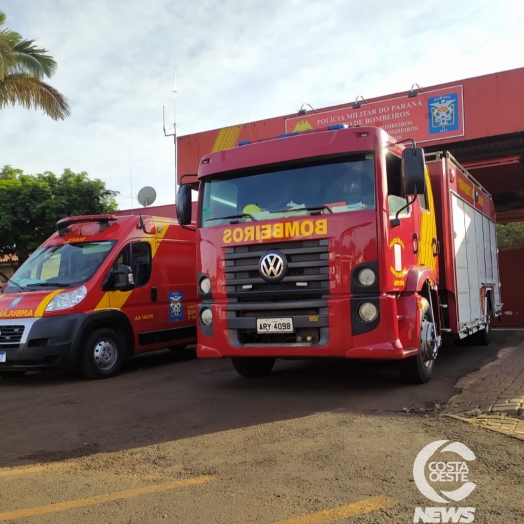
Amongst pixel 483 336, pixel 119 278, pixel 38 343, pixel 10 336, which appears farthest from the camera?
pixel 483 336

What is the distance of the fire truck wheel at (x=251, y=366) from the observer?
7793 millimetres

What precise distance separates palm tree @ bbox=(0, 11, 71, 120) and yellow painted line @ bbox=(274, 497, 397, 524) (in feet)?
49.0

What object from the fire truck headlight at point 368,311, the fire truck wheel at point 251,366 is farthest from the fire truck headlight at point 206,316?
the fire truck headlight at point 368,311

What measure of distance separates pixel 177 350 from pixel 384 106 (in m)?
7.31

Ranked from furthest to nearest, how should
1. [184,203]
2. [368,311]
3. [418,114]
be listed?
A: [418,114]
[184,203]
[368,311]


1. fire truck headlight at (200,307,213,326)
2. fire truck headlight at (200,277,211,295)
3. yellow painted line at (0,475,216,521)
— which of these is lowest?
yellow painted line at (0,475,216,521)

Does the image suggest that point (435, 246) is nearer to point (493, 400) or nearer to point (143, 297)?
point (493, 400)

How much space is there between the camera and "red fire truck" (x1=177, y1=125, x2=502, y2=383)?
20.2 feet

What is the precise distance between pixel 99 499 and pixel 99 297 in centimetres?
517

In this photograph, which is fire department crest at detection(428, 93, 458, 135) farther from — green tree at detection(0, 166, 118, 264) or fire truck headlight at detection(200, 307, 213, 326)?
green tree at detection(0, 166, 118, 264)

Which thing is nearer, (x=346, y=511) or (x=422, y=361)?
(x=346, y=511)

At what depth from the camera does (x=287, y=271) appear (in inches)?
251

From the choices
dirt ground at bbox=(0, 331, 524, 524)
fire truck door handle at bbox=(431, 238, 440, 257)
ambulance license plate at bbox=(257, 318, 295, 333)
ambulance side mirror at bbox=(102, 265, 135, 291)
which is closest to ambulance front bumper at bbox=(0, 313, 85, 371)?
dirt ground at bbox=(0, 331, 524, 524)

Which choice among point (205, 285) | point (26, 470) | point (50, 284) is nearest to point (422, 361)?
point (205, 285)
